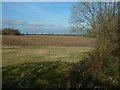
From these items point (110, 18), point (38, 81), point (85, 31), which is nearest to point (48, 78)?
point (38, 81)

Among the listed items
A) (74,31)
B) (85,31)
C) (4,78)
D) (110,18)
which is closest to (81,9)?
(85,31)

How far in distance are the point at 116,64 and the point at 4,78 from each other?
4.84m

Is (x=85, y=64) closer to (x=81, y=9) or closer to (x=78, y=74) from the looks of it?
(x=78, y=74)

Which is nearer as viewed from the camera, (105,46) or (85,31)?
(105,46)

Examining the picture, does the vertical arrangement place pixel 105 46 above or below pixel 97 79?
above

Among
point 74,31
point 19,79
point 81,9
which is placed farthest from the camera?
point 74,31

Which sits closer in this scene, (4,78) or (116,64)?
(116,64)

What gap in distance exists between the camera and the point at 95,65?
383 inches

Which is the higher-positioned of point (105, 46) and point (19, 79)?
point (105, 46)

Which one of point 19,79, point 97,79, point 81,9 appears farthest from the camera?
point 81,9

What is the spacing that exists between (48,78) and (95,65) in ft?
6.93

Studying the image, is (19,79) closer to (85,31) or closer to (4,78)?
(4,78)

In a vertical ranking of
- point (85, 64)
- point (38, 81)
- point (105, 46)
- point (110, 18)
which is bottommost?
point (38, 81)

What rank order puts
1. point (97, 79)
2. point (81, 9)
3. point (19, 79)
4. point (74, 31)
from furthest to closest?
point (74, 31), point (81, 9), point (19, 79), point (97, 79)
